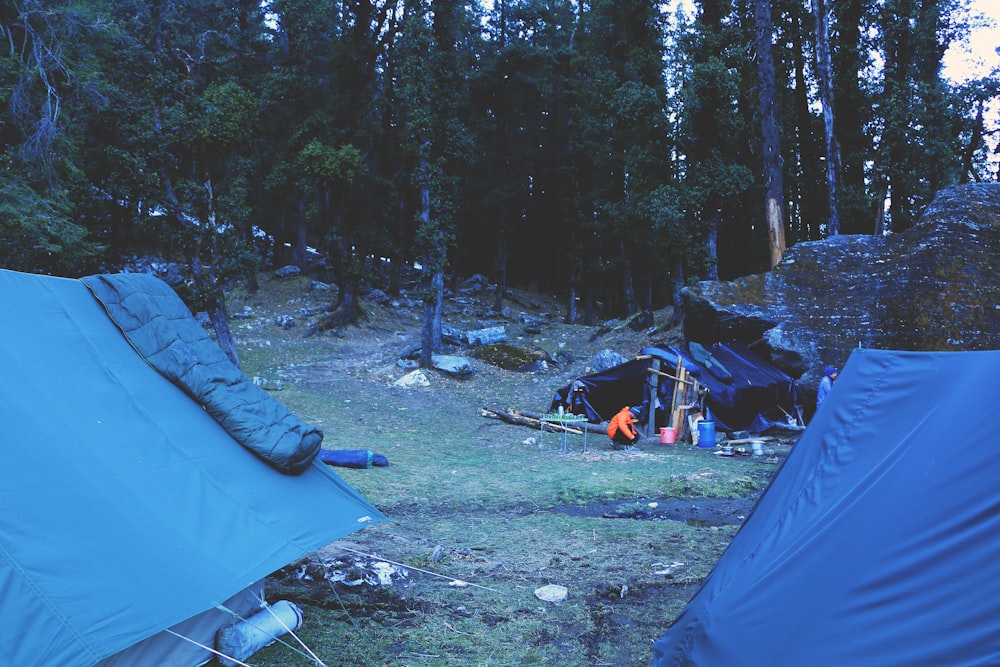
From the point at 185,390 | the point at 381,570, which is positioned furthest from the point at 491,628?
the point at 185,390

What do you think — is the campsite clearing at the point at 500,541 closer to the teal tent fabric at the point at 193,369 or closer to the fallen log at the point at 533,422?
the fallen log at the point at 533,422

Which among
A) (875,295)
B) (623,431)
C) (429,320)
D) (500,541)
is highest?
(875,295)

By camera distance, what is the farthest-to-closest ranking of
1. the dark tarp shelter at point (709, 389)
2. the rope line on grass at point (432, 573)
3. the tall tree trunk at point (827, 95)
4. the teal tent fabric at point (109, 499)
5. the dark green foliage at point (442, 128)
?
the tall tree trunk at point (827, 95) < the dark green foliage at point (442, 128) < the dark tarp shelter at point (709, 389) < the rope line on grass at point (432, 573) < the teal tent fabric at point (109, 499)

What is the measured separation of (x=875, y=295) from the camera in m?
15.4

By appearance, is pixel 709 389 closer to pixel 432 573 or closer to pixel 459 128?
pixel 432 573

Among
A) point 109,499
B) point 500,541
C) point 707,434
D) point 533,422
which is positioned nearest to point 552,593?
point 500,541

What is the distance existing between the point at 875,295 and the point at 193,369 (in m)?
14.6

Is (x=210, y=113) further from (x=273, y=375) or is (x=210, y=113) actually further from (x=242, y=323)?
(x=242, y=323)

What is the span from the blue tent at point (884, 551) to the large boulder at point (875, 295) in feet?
40.5

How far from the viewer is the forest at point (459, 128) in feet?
53.9

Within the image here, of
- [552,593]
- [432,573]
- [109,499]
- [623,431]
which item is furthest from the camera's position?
[623,431]

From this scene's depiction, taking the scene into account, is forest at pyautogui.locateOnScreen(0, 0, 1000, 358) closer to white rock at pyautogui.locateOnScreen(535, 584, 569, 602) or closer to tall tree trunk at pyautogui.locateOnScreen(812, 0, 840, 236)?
tall tree trunk at pyautogui.locateOnScreen(812, 0, 840, 236)

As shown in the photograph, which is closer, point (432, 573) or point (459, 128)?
point (432, 573)

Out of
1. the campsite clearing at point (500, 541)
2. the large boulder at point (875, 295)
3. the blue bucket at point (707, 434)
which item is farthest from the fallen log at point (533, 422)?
the large boulder at point (875, 295)
